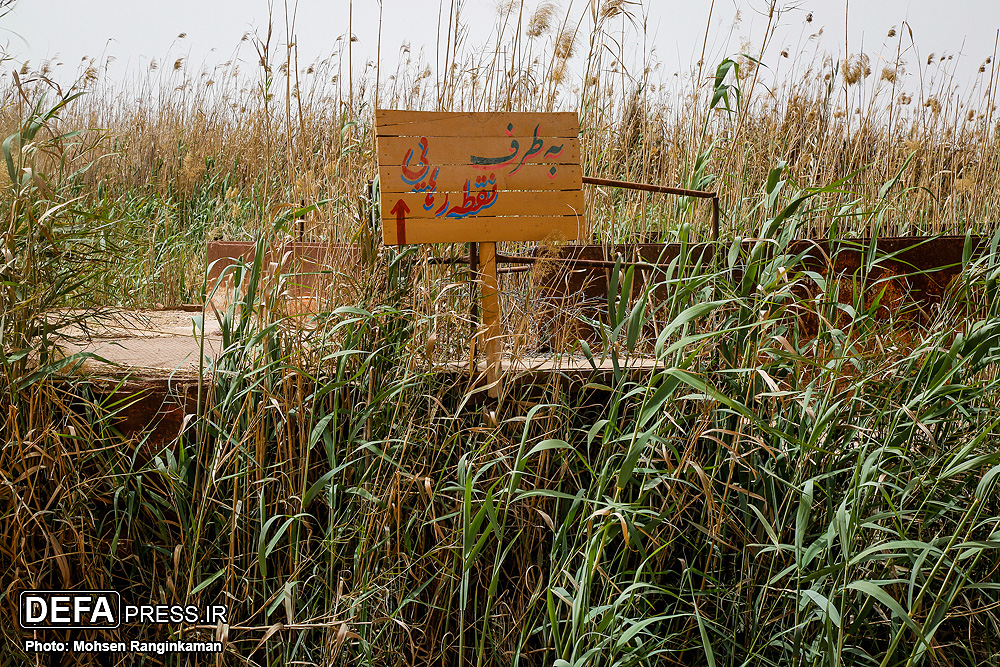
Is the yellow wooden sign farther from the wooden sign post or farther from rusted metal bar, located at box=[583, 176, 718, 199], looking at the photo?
rusted metal bar, located at box=[583, 176, 718, 199]

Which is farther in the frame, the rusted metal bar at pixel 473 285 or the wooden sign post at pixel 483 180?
the rusted metal bar at pixel 473 285

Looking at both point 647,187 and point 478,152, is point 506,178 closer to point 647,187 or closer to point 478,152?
point 478,152

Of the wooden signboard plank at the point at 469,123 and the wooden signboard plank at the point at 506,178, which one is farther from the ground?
the wooden signboard plank at the point at 469,123

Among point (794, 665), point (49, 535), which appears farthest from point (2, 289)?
point (794, 665)

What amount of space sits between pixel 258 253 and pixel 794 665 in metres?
1.57

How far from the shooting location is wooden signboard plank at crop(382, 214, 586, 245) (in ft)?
6.64

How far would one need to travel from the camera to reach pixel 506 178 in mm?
2172

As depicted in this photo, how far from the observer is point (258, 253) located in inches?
71.8

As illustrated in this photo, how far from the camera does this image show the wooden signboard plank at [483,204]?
80.9 inches
